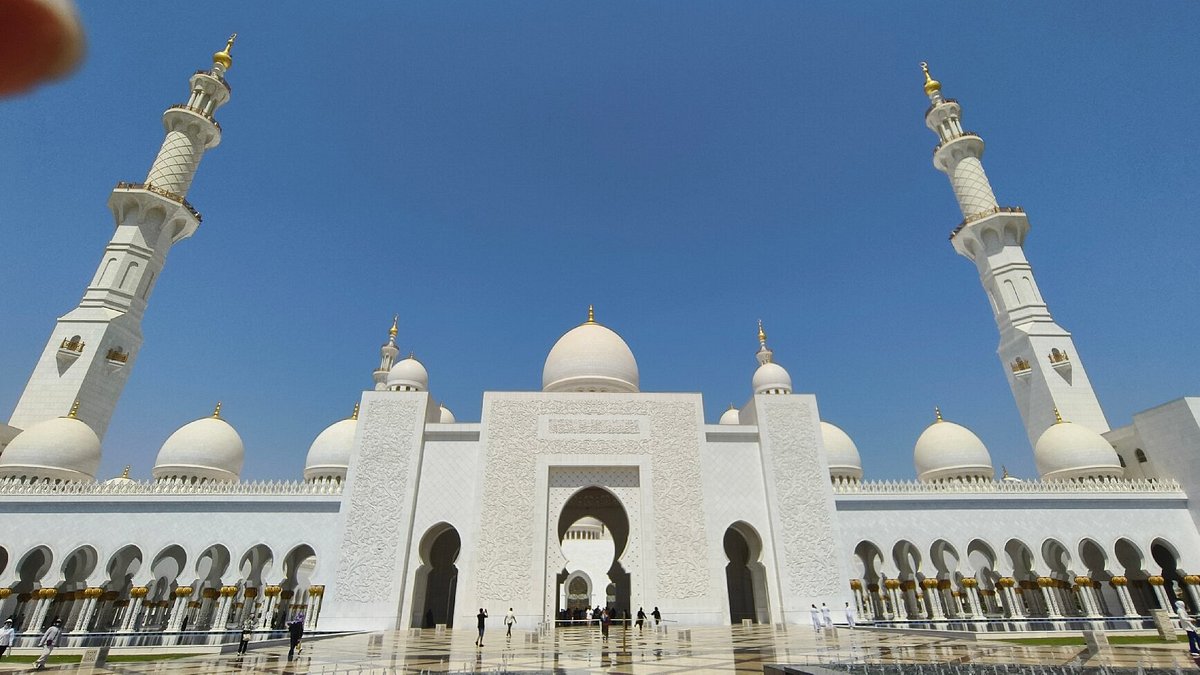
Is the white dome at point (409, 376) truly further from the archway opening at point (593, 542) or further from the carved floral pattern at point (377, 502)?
the archway opening at point (593, 542)

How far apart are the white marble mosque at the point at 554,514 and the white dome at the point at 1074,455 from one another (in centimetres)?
5

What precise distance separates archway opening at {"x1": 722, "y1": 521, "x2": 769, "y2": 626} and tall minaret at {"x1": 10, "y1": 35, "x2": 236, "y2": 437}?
53.6 ft

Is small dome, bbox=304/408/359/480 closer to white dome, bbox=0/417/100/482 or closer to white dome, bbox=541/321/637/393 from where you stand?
white dome, bbox=0/417/100/482

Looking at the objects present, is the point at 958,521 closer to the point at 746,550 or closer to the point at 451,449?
the point at 746,550

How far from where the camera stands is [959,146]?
20.2 m

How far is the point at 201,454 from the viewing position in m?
15.0

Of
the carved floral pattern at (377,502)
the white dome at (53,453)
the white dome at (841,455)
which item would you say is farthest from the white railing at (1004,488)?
the white dome at (53,453)

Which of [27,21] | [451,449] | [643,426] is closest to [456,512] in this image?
[451,449]

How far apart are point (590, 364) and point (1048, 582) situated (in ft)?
36.2

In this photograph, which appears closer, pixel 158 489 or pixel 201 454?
pixel 158 489

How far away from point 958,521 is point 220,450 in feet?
58.4

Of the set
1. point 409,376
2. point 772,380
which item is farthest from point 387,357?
point 772,380

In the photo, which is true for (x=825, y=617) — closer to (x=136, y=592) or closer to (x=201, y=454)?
(x=136, y=592)

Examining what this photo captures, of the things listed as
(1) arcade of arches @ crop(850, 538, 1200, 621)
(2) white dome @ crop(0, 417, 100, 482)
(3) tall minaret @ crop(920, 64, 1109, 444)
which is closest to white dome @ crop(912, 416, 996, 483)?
(3) tall minaret @ crop(920, 64, 1109, 444)
